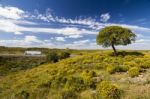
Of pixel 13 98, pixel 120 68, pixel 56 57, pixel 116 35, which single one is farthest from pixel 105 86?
pixel 56 57

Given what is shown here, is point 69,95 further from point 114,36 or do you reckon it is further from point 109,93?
point 114,36

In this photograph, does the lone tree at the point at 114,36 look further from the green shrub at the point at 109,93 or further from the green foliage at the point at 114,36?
the green shrub at the point at 109,93

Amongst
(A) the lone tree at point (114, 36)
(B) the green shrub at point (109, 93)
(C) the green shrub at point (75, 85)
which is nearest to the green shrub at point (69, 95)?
(C) the green shrub at point (75, 85)

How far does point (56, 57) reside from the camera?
200 feet

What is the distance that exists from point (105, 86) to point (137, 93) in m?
2.08

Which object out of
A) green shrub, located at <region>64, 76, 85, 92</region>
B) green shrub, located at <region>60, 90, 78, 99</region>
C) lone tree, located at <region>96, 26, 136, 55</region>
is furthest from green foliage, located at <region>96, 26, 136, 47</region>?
green shrub, located at <region>60, 90, 78, 99</region>

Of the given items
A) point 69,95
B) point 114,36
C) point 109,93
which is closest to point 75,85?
point 69,95

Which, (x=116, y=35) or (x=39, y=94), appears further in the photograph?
(x=116, y=35)

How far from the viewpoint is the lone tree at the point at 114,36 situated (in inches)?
2162

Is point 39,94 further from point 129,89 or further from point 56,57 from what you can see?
point 56,57

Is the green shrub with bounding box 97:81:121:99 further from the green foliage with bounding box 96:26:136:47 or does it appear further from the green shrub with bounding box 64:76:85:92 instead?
the green foliage with bounding box 96:26:136:47

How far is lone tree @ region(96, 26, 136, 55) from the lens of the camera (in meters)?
54.9

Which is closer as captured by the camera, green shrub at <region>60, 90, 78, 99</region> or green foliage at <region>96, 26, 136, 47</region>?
green shrub at <region>60, 90, 78, 99</region>

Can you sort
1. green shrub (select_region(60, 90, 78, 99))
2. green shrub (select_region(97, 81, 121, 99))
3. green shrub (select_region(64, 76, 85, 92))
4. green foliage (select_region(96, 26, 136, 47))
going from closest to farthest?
1. green shrub (select_region(97, 81, 121, 99))
2. green shrub (select_region(60, 90, 78, 99))
3. green shrub (select_region(64, 76, 85, 92))
4. green foliage (select_region(96, 26, 136, 47))
